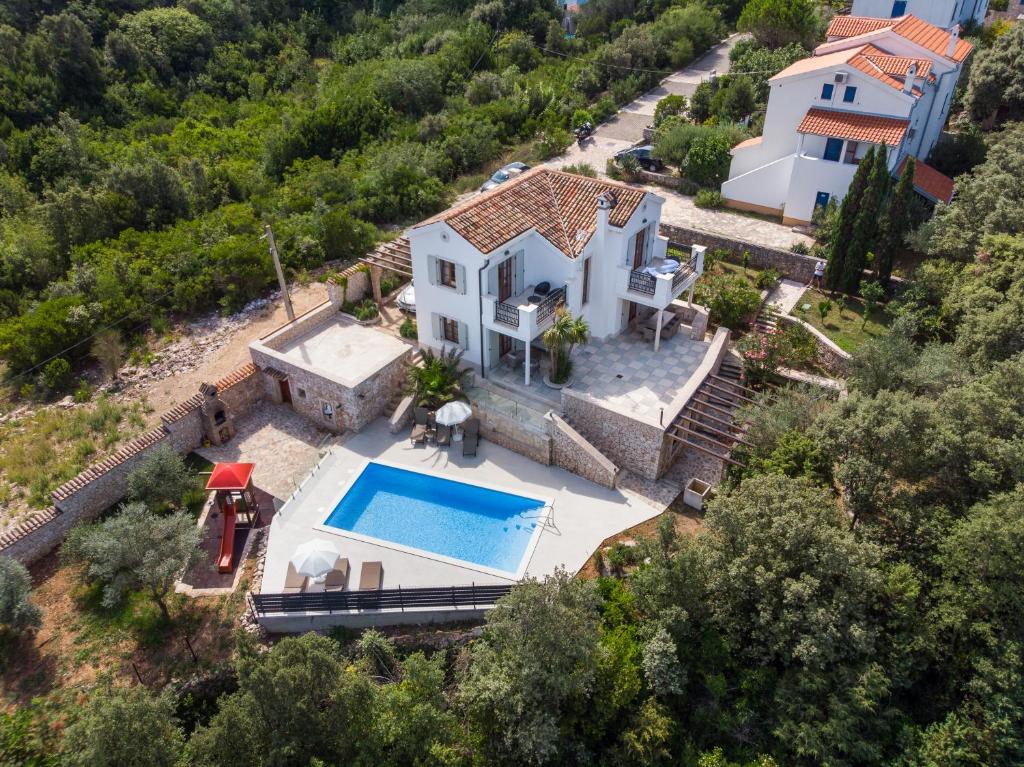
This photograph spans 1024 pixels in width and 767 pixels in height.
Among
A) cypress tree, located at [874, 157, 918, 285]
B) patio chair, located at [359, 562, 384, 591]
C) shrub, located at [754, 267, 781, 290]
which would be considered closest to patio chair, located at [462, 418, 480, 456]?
patio chair, located at [359, 562, 384, 591]

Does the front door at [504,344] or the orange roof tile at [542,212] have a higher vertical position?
the orange roof tile at [542,212]

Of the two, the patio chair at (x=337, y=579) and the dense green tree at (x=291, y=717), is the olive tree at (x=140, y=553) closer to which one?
the patio chair at (x=337, y=579)

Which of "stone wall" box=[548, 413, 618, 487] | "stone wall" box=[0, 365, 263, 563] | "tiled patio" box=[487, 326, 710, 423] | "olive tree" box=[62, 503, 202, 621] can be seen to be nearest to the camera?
"olive tree" box=[62, 503, 202, 621]

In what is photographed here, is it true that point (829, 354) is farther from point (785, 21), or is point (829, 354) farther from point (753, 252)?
point (785, 21)

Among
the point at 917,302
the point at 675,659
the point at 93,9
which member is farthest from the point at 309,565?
the point at 93,9

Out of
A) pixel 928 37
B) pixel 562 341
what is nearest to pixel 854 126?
pixel 928 37

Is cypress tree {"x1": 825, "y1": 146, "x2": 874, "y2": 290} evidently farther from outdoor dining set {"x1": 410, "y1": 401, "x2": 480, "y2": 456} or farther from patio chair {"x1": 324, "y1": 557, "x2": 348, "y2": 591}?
patio chair {"x1": 324, "y1": 557, "x2": 348, "y2": 591}

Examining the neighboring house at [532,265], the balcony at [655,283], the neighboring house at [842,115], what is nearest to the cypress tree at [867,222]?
the neighboring house at [842,115]
